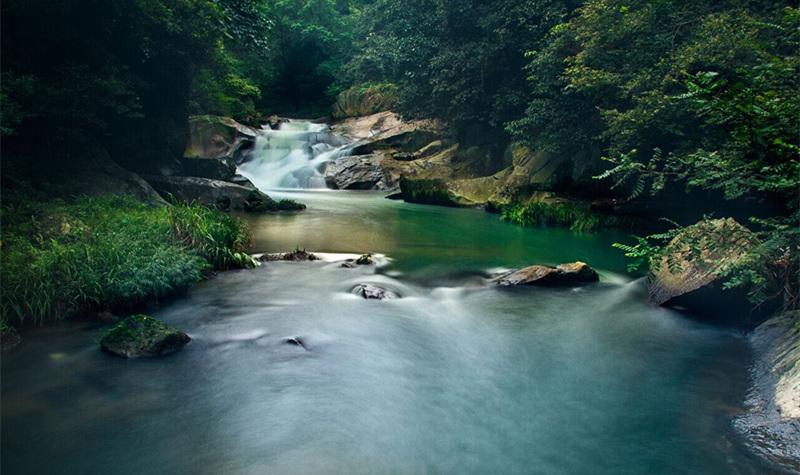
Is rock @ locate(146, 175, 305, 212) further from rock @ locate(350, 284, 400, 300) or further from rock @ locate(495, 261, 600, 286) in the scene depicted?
rock @ locate(495, 261, 600, 286)

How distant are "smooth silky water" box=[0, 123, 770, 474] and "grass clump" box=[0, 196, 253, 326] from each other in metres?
0.42

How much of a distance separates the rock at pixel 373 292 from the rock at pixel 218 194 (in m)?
10.9

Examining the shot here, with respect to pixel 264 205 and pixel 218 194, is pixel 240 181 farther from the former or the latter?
pixel 264 205

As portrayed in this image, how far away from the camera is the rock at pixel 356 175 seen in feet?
95.1

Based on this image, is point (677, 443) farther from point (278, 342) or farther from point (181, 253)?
point (181, 253)

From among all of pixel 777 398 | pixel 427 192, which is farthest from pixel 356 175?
pixel 777 398

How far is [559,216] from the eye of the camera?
18.6 metres

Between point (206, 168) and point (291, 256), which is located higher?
point (206, 168)

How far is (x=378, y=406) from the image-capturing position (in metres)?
5.45

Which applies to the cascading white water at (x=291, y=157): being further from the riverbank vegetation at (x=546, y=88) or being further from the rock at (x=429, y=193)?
the rock at (x=429, y=193)

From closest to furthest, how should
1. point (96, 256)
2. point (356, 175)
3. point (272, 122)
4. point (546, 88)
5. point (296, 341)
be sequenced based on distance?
point (296, 341)
point (96, 256)
point (546, 88)
point (356, 175)
point (272, 122)

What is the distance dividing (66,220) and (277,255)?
13.1 feet

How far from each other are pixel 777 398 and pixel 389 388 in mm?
3858

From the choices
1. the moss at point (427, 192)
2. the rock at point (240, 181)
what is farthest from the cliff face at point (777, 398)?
the rock at point (240, 181)
